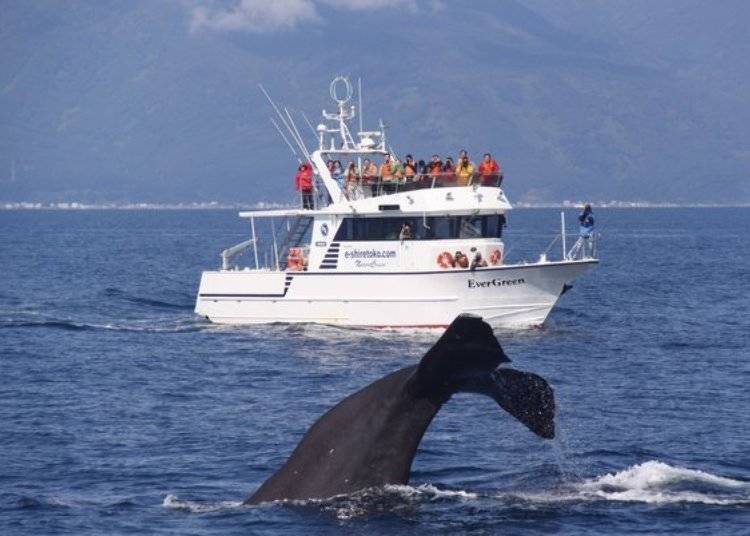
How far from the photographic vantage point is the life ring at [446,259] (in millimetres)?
45406

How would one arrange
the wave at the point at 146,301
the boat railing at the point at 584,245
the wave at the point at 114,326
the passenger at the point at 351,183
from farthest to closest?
1. the wave at the point at 146,301
2. the wave at the point at 114,326
3. the passenger at the point at 351,183
4. the boat railing at the point at 584,245

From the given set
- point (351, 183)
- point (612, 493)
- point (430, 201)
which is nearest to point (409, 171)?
point (430, 201)

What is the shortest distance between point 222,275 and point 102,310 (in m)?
11.1

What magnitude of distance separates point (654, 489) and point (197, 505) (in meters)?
6.37

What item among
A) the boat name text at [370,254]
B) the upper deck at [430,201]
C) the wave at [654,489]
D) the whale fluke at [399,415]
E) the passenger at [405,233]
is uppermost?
the upper deck at [430,201]

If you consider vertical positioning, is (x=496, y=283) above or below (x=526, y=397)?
above

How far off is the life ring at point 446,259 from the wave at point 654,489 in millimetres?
21021

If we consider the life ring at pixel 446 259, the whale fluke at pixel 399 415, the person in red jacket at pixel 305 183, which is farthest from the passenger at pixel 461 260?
the whale fluke at pixel 399 415

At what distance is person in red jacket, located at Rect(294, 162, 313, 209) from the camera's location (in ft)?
158

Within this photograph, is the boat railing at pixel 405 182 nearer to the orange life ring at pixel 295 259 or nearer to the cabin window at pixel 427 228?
the cabin window at pixel 427 228

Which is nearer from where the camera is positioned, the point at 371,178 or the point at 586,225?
the point at 586,225

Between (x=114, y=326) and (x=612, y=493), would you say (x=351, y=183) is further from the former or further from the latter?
(x=612, y=493)

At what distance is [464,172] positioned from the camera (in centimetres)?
4594

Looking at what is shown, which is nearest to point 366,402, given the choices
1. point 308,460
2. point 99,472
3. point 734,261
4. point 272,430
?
point 308,460
